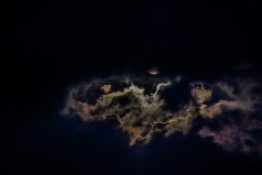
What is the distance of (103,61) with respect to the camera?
747 centimetres

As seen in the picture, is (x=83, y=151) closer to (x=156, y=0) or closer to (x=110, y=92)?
(x=110, y=92)

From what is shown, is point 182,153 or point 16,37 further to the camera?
point 182,153

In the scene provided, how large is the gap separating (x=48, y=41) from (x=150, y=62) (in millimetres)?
1815

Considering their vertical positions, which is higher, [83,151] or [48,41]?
[48,41]

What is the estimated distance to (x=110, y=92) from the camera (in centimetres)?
779

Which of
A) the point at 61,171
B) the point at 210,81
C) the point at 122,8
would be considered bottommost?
the point at 61,171

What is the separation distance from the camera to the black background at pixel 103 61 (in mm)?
7266

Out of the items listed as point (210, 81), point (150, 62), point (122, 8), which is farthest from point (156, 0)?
point (210, 81)

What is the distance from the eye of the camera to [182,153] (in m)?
7.73

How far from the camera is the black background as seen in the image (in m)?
7.27

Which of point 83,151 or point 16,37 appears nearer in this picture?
point 16,37

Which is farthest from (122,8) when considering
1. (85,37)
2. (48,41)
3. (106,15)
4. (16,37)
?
(16,37)

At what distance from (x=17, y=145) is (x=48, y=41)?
6.31ft

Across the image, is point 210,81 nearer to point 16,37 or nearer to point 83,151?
point 83,151
